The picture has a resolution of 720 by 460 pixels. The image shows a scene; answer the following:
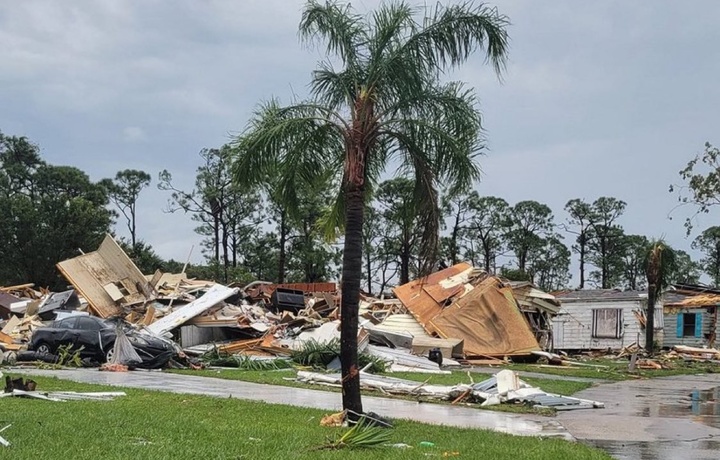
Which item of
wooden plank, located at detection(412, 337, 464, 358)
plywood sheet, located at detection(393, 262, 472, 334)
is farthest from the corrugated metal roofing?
wooden plank, located at detection(412, 337, 464, 358)

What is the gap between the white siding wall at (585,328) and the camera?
39062 millimetres

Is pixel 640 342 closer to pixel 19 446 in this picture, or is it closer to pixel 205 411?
pixel 205 411

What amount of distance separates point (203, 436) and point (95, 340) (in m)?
14.2

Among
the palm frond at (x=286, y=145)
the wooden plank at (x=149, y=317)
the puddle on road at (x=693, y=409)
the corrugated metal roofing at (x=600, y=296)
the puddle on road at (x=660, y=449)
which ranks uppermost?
the palm frond at (x=286, y=145)

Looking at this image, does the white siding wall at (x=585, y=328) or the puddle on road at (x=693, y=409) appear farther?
the white siding wall at (x=585, y=328)

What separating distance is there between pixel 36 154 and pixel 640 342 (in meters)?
53.3

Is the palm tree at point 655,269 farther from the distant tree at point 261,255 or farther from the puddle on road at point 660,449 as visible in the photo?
the distant tree at point 261,255

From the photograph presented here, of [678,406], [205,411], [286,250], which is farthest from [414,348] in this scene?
[286,250]

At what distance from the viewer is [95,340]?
21.0 meters

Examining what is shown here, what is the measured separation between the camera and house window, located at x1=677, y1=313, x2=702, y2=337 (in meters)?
39.1

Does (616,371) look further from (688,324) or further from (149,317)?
(149,317)

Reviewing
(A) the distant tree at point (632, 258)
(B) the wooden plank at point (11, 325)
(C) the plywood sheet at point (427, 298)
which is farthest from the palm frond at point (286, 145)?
(A) the distant tree at point (632, 258)

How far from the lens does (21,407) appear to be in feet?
32.5

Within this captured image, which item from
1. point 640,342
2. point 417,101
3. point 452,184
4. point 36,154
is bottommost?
point 640,342
